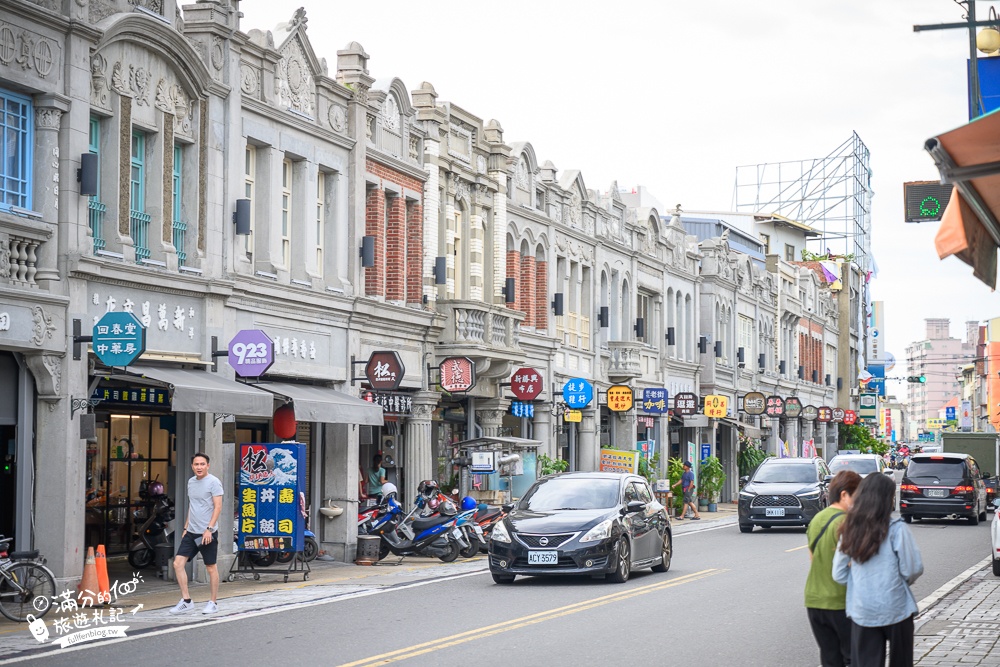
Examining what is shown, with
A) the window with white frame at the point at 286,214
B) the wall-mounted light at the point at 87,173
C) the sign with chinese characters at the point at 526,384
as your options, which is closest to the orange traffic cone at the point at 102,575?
the wall-mounted light at the point at 87,173

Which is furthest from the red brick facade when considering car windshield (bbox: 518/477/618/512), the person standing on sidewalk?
the person standing on sidewalk

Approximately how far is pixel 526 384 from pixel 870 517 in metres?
26.2

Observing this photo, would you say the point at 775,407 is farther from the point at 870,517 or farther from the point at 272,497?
the point at 870,517

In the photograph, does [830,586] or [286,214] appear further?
[286,214]

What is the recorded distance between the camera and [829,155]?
94.4 metres

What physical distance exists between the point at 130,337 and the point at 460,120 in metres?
15.7

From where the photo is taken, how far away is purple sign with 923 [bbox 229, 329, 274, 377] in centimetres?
2136

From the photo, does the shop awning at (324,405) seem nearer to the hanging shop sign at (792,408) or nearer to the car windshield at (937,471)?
the car windshield at (937,471)

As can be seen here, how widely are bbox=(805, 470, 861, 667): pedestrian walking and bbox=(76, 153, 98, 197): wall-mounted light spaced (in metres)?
12.3

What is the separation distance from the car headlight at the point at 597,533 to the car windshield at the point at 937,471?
61.4 feet

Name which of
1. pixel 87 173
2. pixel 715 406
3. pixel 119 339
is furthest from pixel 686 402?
pixel 119 339

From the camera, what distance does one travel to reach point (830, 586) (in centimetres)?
905

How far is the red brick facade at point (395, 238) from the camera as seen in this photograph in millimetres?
28047

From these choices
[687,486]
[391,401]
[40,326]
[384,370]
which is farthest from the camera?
[687,486]
